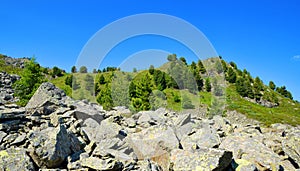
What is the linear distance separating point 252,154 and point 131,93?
30.8 metres

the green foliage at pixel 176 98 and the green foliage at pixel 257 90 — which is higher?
the green foliage at pixel 257 90

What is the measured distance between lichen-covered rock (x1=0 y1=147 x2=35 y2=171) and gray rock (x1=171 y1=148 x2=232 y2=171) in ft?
13.7

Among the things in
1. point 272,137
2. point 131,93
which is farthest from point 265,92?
point 272,137

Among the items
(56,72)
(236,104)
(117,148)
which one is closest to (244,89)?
(236,104)

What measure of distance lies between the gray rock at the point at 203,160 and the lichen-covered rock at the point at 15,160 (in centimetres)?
418

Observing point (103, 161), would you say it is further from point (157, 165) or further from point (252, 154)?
point (252, 154)

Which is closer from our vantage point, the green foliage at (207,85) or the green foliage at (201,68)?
the green foliage at (207,85)

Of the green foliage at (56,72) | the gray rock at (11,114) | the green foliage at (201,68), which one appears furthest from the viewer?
the green foliage at (56,72)

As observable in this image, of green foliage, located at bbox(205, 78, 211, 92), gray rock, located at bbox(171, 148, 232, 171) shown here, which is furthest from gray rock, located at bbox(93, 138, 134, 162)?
green foliage, located at bbox(205, 78, 211, 92)

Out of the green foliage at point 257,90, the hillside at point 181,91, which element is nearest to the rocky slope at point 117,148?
the hillside at point 181,91

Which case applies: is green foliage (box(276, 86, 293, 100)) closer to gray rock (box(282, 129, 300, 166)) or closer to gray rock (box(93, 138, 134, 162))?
gray rock (box(282, 129, 300, 166))

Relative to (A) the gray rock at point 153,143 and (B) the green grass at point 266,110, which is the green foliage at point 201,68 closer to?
(B) the green grass at point 266,110

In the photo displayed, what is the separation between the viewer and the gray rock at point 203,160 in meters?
7.01

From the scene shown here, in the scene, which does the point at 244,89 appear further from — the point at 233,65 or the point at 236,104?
the point at 233,65
